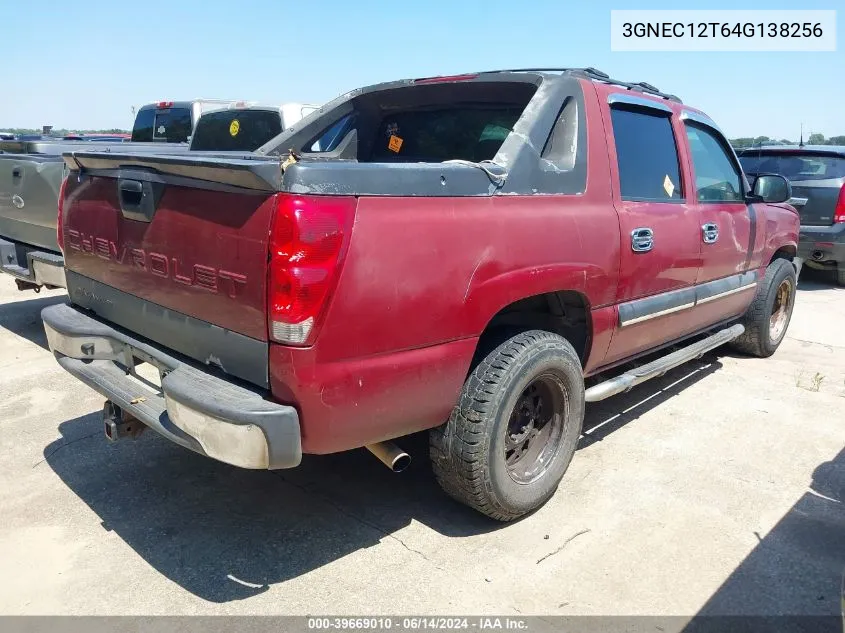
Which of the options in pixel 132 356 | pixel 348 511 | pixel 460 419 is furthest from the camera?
pixel 348 511

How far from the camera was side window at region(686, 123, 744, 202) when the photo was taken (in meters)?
4.41

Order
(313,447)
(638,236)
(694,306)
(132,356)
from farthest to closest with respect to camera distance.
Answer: (694,306), (638,236), (132,356), (313,447)

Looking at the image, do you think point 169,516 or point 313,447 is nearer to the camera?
point 313,447

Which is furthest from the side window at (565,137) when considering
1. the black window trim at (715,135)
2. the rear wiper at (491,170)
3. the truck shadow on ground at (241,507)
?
the truck shadow on ground at (241,507)

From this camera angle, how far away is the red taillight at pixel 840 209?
343 inches

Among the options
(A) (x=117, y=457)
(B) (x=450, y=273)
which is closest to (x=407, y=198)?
(B) (x=450, y=273)

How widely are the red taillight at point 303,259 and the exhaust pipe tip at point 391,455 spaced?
0.68m

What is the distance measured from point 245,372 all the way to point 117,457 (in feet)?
5.78

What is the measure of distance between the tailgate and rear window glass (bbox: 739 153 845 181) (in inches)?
315

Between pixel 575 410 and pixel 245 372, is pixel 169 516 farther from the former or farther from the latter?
pixel 575 410

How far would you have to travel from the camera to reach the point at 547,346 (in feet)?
10.2

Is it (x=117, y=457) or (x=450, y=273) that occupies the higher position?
(x=450, y=273)

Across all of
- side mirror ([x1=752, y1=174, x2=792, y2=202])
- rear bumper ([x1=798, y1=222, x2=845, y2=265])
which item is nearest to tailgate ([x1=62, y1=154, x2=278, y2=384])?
side mirror ([x1=752, y1=174, x2=792, y2=202])

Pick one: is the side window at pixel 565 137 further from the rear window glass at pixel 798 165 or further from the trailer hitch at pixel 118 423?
the rear window glass at pixel 798 165
